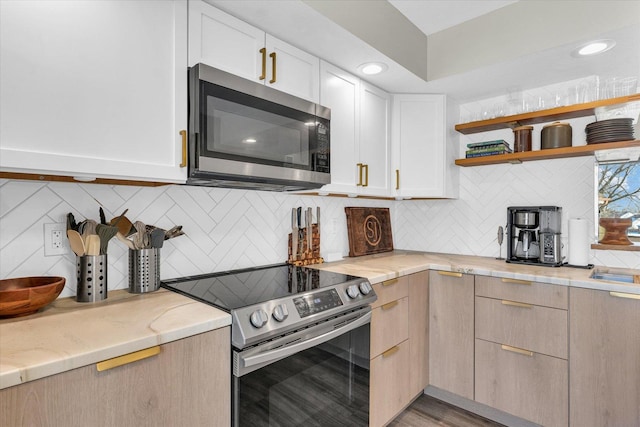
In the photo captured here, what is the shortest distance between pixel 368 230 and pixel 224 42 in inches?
69.1

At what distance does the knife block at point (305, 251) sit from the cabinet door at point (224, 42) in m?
1.00

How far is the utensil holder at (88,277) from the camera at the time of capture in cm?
124

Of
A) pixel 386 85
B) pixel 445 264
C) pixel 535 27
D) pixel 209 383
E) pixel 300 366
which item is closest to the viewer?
pixel 209 383

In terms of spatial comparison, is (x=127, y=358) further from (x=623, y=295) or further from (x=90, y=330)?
(x=623, y=295)

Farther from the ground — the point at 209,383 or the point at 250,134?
the point at 250,134

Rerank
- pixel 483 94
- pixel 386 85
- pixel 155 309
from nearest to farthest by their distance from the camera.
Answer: pixel 155 309, pixel 386 85, pixel 483 94

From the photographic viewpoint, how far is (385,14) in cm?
195

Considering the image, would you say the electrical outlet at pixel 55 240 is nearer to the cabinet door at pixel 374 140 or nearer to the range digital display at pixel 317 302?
the range digital display at pixel 317 302

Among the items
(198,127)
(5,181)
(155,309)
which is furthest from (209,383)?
(5,181)

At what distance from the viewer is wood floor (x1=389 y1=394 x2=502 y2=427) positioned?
2059 mm

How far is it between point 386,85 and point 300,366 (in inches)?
75.9

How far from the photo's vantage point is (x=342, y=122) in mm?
2084

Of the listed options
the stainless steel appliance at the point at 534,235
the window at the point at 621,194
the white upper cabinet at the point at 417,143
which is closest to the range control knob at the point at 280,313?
the white upper cabinet at the point at 417,143

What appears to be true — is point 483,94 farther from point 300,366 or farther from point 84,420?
point 84,420
